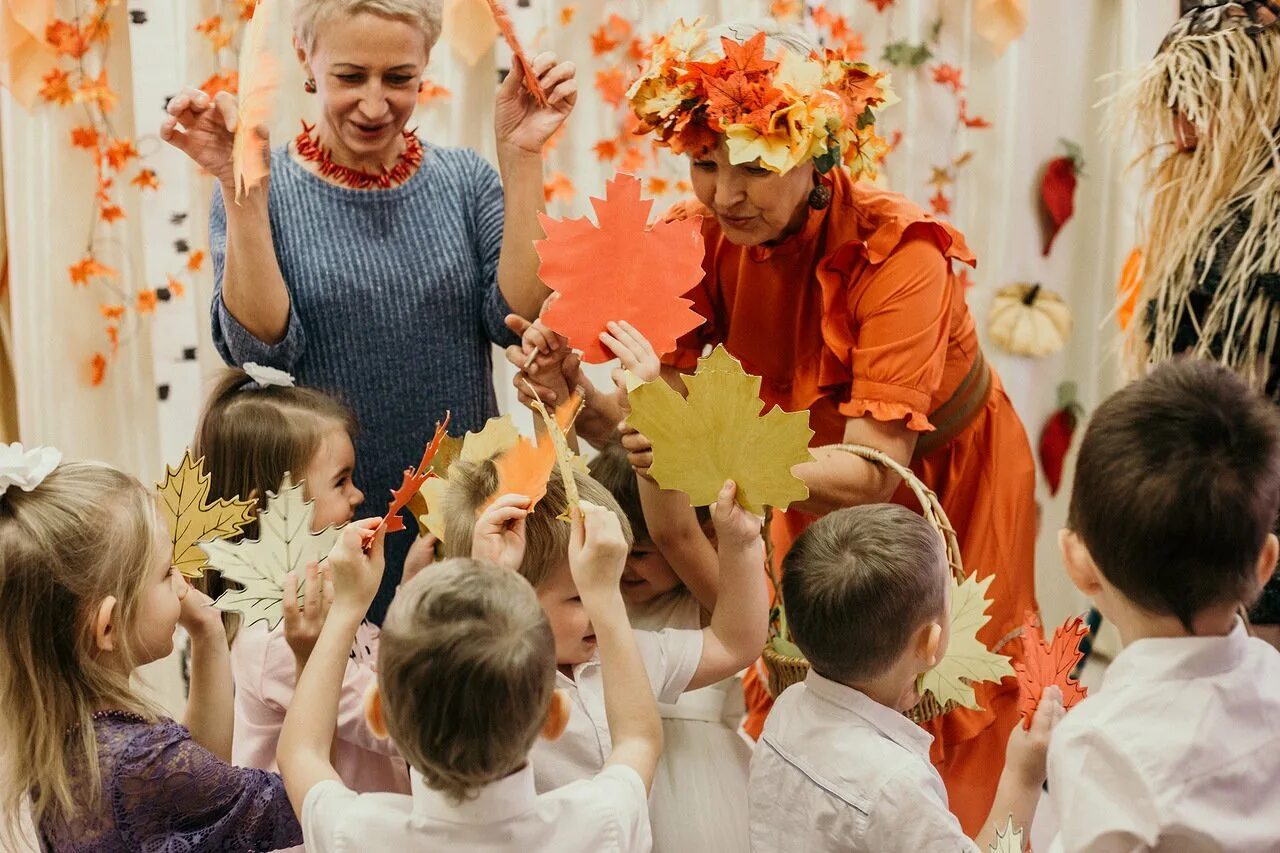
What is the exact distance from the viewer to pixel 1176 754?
3.52 feet

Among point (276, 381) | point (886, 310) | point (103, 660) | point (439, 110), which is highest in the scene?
point (439, 110)

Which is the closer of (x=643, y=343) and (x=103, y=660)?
(x=103, y=660)

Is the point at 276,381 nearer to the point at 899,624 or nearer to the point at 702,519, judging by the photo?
the point at 702,519

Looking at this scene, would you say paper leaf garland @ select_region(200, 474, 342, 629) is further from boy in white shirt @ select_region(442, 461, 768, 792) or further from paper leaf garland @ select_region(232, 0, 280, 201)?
paper leaf garland @ select_region(232, 0, 280, 201)

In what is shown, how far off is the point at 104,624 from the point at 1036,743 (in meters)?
0.96

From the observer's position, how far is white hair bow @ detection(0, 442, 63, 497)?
136 centimetres

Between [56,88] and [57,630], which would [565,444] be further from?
[56,88]

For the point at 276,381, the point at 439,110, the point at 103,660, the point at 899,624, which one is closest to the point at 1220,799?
the point at 899,624

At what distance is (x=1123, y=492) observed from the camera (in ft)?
3.77

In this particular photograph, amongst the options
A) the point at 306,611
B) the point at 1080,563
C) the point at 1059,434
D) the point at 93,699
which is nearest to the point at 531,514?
the point at 306,611

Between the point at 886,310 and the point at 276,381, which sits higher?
the point at 886,310

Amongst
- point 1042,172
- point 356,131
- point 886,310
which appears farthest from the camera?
point 1042,172

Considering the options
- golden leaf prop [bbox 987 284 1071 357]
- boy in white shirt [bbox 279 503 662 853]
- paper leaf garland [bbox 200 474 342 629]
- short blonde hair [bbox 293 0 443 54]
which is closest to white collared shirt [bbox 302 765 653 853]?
boy in white shirt [bbox 279 503 662 853]

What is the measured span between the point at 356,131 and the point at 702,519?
2.46 ft
